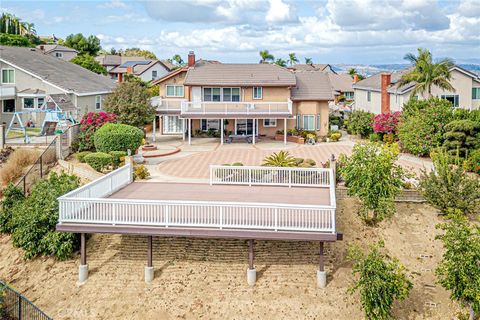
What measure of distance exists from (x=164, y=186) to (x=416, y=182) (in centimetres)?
1221

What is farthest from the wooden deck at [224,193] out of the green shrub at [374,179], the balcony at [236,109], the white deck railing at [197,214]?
the balcony at [236,109]

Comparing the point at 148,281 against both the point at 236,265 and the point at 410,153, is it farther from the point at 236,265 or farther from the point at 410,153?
the point at 410,153

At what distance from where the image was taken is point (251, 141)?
39094mm

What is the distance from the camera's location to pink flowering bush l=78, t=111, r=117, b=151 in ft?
97.9

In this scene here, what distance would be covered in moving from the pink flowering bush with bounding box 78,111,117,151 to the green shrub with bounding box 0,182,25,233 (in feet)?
25.8

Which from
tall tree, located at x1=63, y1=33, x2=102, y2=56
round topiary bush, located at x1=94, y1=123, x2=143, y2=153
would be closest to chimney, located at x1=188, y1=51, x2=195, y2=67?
round topiary bush, located at x1=94, y1=123, x2=143, y2=153

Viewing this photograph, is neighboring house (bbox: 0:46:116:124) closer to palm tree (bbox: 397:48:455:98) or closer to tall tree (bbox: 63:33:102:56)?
palm tree (bbox: 397:48:455:98)

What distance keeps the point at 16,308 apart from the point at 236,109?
25.2 m

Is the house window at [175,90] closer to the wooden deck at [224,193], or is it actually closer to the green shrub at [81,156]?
the green shrub at [81,156]

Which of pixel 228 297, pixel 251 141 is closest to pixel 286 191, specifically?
pixel 228 297

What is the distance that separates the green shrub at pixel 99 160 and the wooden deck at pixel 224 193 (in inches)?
191

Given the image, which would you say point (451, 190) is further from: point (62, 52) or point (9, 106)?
point (62, 52)

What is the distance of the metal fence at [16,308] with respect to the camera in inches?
609

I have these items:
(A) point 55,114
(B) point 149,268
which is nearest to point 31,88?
(A) point 55,114
